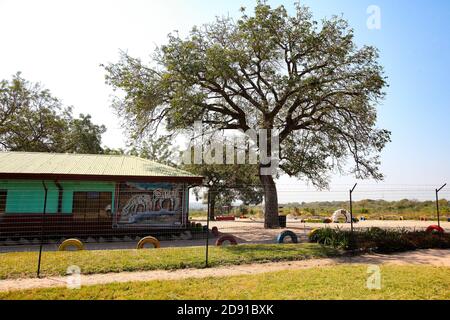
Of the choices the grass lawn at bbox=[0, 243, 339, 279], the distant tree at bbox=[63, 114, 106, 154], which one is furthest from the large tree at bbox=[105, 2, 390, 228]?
the distant tree at bbox=[63, 114, 106, 154]

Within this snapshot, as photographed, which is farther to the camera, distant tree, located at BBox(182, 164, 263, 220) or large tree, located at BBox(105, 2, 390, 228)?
distant tree, located at BBox(182, 164, 263, 220)

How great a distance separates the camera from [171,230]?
16500mm

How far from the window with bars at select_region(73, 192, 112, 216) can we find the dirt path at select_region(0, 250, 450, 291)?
912 centimetres

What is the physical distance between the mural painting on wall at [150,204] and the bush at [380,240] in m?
8.00

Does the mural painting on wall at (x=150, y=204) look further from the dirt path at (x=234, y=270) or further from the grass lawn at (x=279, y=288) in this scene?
the grass lawn at (x=279, y=288)

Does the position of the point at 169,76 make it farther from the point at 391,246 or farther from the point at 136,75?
the point at 391,246

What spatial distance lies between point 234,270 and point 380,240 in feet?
24.0

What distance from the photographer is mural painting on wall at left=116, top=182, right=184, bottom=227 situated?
53.3 ft

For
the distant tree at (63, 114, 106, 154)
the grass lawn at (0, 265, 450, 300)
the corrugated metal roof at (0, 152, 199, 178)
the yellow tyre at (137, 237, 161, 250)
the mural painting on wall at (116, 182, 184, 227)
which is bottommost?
the yellow tyre at (137, 237, 161, 250)

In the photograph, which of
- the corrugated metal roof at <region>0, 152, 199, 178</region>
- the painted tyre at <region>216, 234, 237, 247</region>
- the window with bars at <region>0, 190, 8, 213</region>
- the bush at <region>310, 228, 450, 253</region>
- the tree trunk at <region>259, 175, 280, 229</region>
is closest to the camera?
the bush at <region>310, 228, 450, 253</region>

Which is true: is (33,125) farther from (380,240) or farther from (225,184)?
(380,240)

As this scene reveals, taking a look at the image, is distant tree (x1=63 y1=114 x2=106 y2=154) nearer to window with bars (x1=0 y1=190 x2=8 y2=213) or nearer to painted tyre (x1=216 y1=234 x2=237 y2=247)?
window with bars (x1=0 y1=190 x2=8 y2=213)

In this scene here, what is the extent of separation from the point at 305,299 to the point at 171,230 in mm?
12038
